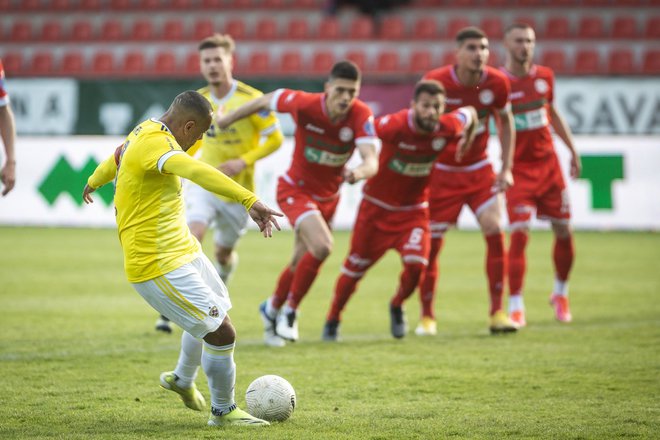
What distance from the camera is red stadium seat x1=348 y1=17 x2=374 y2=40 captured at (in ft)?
71.4

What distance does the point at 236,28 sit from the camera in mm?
22844

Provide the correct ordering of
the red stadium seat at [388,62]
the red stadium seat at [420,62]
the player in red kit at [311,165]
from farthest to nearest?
the red stadium seat at [388,62] < the red stadium seat at [420,62] < the player in red kit at [311,165]

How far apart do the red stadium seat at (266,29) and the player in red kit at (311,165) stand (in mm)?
15005

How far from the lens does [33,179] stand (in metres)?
17.4

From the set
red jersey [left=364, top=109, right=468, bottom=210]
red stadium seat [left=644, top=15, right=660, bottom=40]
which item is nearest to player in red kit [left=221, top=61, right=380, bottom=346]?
red jersey [left=364, top=109, right=468, bottom=210]

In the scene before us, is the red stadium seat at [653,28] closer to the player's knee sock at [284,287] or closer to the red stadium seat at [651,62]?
the red stadium seat at [651,62]

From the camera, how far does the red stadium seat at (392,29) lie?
21891mm

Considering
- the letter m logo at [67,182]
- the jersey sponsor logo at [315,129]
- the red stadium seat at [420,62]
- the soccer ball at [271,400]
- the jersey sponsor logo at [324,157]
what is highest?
the jersey sponsor logo at [315,129]

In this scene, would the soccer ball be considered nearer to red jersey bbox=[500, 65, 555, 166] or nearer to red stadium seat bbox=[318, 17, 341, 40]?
red jersey bbox=[500, 65, 555, 166]

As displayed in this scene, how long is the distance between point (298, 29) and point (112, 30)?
4.44 metres

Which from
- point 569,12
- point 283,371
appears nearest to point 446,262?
point 283,371

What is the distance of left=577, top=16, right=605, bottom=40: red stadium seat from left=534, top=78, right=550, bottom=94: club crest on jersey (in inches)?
511

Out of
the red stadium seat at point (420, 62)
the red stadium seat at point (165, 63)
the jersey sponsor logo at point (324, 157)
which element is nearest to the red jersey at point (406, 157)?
the jersey sponsor logo at point (324, 157)

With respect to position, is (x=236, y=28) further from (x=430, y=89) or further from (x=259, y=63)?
(x=430, y=89)
